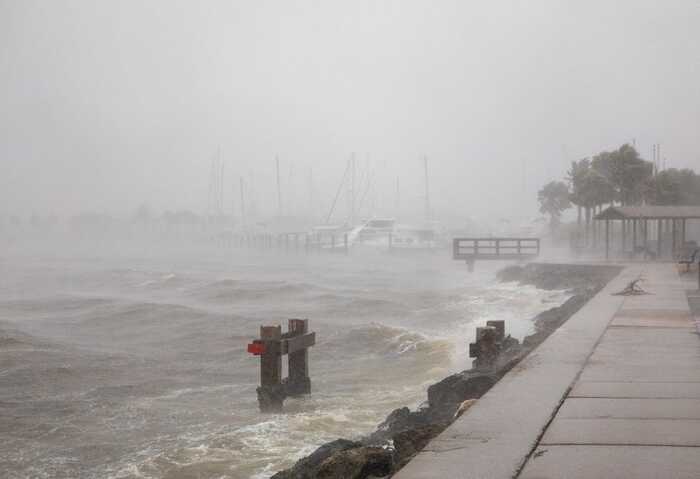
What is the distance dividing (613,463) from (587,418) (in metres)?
1.47

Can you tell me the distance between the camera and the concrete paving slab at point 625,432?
631 centimetres

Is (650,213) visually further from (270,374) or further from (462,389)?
(462,389)

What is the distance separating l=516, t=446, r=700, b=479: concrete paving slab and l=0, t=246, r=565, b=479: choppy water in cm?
477

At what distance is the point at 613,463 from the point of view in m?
5.70

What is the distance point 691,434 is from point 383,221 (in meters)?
137

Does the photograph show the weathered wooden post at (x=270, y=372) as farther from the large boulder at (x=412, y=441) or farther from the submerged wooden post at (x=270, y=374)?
the large boulder at (x=412, y=441)

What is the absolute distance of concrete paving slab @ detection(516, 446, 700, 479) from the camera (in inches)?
213

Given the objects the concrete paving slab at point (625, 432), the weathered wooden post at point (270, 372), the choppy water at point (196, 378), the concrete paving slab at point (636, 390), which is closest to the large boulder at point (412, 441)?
the concrete paving slab at point (625, 432)

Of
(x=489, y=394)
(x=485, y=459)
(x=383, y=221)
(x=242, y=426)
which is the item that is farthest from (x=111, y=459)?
(x=383, y=221)

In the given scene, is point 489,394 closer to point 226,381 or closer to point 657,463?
point 657,463

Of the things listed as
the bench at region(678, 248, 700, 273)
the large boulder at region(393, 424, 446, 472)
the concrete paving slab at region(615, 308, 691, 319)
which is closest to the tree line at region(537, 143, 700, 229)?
the bench at region(678, 248, 700, 273)

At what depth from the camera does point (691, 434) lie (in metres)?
6.49

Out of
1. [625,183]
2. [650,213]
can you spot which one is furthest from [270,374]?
[625,183]

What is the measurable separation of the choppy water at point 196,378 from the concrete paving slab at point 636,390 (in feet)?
12.7
